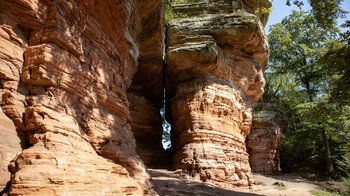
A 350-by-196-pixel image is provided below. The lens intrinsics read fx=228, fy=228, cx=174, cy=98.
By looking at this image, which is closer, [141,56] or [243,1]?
[141,56]

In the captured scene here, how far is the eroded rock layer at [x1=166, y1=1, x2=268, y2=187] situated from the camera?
11868 millimetres

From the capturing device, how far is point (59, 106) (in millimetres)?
4578

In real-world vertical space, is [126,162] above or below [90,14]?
below

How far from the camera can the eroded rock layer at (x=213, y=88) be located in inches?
467

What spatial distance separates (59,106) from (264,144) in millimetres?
18766

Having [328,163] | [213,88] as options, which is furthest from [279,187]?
[213,88]

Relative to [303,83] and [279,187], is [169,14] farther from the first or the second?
[303,83]

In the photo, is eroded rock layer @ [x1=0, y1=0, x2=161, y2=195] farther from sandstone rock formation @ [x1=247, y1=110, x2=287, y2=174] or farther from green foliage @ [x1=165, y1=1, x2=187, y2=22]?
sandstone rock formation @ [x1=247, y1=110, x2=287, y2=174]

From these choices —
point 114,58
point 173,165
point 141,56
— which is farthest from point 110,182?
point 141,56

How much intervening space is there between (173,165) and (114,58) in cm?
730

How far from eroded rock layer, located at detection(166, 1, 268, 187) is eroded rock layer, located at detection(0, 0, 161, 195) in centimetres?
597

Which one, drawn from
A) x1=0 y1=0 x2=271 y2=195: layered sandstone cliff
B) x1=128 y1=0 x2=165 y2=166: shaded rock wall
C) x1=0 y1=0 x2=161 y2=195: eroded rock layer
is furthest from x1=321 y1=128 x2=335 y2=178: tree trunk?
x1=0 y1=0 x2=161 y2=195: eroded rock layer

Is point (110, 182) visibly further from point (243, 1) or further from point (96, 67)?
point (243, 1)

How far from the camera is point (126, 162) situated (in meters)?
6.06
